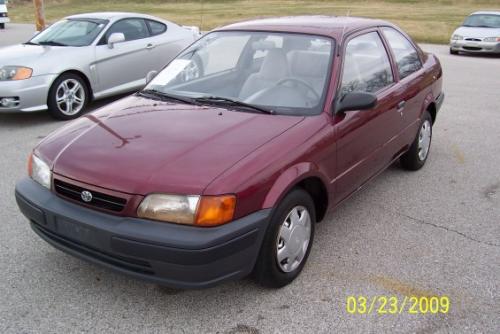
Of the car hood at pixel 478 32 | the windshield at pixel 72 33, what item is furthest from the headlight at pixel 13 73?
the car hood at pixel 478 32

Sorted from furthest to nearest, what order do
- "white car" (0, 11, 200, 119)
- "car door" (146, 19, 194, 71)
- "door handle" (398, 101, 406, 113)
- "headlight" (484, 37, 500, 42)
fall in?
"headlight" (484, 37, 500, 42), "car door" (146, 19, 194, 71), "white car" (0, 11, 200, 119), "door handle" (398, 101, 406, 113)

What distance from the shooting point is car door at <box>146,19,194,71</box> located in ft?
27.0

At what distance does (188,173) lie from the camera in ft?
8.80

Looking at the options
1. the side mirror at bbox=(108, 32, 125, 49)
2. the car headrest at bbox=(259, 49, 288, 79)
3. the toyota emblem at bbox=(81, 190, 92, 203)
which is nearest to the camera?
the toyota emblem at bbox=(81, 190, 92, 203)

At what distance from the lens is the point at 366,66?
13.3ft

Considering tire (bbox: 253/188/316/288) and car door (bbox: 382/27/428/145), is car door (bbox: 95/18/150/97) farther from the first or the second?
tire (bbox: 253/188/316/288)

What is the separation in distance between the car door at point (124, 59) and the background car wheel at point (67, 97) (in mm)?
295

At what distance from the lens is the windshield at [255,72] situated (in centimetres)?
352

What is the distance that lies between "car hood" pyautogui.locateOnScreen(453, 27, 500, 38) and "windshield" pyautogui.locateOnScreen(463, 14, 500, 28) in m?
0.43

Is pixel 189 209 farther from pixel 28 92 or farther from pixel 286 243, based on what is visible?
pixel 28 92

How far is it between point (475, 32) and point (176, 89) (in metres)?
13.9

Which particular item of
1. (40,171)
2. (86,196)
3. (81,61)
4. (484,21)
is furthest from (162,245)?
(484,21)

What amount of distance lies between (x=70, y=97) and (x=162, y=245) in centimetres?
525
